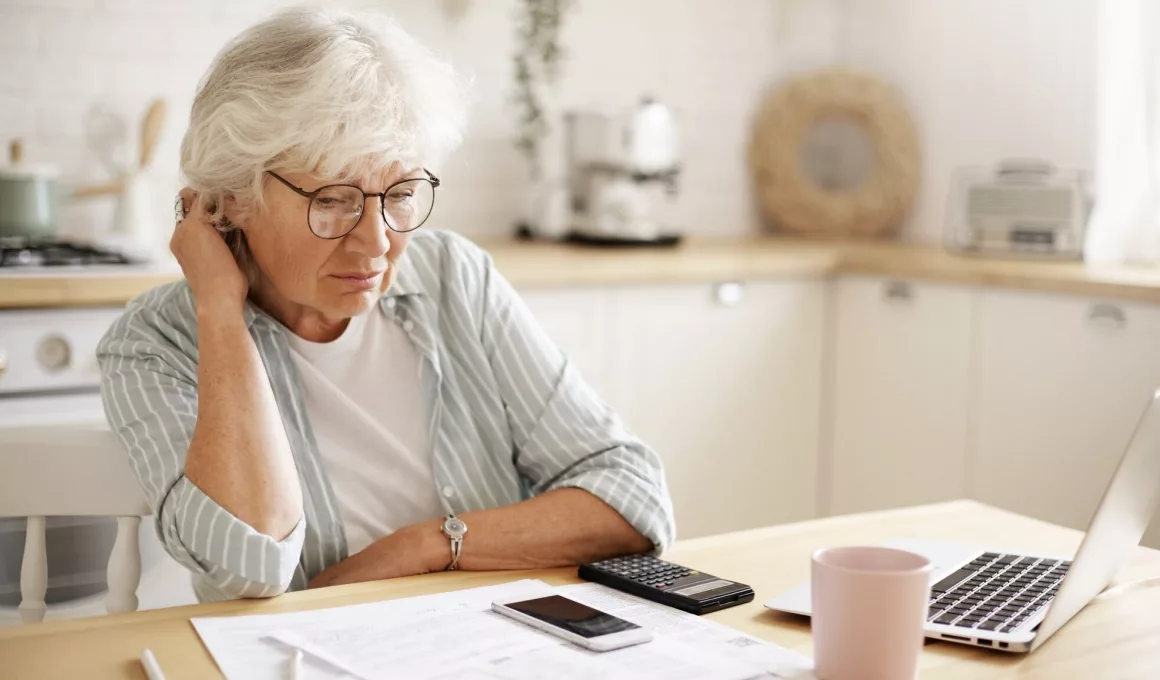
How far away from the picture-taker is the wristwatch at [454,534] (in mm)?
1296

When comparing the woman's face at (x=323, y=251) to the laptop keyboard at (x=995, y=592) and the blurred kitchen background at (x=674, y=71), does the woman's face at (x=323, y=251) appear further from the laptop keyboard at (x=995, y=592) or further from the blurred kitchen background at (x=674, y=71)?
the blurred kitchen background at (x=674, y=71)

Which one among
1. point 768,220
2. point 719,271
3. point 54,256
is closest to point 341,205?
point 54,256

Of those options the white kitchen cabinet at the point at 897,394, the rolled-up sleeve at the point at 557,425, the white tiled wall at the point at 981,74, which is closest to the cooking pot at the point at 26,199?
the rolled-up sleeve at the point at 557,425

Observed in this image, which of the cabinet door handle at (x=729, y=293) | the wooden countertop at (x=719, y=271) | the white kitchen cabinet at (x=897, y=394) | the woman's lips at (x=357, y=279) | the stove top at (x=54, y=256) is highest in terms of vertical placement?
Result: the woman's lips at (x=357, y=279)

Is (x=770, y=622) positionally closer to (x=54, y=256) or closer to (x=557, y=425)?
(x=557, y=425)

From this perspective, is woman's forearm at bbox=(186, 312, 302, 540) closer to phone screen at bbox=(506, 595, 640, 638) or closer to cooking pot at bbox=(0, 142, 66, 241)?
phone screen at bbox=(506, 595, 640, 638)

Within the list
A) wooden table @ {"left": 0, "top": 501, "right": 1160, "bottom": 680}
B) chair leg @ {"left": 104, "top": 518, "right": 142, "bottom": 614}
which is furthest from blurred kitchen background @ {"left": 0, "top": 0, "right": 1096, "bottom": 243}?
wooden table @ {"left": 0, "top": 501, "right": 1160, "bottom": 680}

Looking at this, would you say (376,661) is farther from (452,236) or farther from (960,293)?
(960,293)

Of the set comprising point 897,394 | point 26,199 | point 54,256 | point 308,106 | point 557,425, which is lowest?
point 897,394

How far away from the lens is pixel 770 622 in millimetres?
1034

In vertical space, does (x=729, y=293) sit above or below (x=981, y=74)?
below

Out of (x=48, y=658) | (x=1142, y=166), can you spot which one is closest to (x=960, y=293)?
(x=1142, y=166)

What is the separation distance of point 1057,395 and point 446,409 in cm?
154

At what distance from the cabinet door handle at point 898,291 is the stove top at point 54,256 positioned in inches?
65.2
